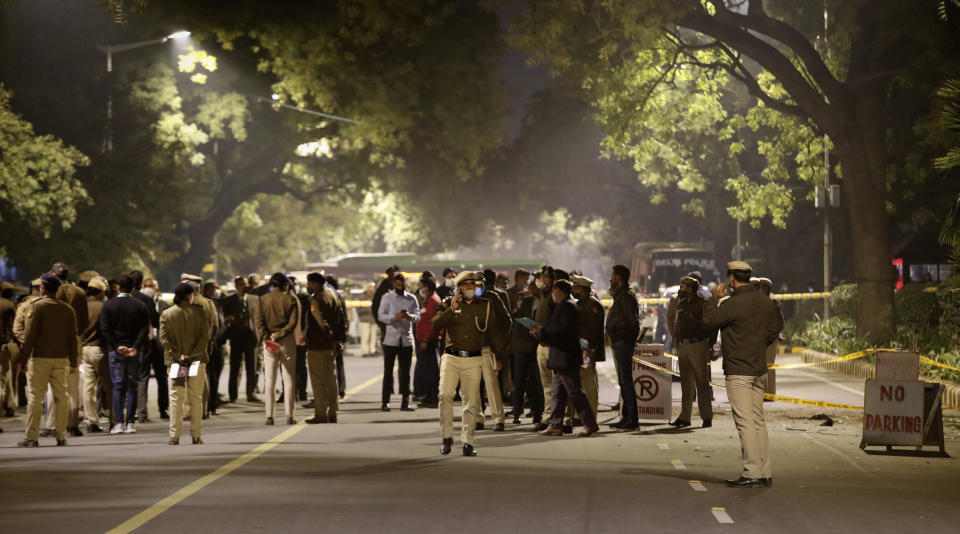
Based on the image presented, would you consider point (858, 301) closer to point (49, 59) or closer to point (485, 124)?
point (485, 124)

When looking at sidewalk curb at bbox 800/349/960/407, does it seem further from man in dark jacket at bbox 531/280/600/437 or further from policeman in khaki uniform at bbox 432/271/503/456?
policeman in khaki uniform at bbox 432/271/503/456

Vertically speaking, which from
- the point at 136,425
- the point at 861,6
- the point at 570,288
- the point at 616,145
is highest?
the point at 861,6

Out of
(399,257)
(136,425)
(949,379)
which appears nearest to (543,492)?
(136,425)

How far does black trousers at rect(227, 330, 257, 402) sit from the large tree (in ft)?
36.6

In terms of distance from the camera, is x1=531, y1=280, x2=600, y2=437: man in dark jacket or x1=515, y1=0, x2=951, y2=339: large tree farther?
x1=515, y1=0, x2=951, y2=339: large tree

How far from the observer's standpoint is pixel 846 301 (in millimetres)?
32062

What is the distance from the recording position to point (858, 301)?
1191 inches

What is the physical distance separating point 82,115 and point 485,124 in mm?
11437

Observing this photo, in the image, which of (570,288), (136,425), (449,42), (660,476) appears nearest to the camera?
(660,476)

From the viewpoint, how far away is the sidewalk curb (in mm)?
20312

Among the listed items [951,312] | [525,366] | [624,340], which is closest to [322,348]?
[525,366]

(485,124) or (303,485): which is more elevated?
(485,124)

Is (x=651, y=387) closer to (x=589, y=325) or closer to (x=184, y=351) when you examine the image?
(x=589, y=325)

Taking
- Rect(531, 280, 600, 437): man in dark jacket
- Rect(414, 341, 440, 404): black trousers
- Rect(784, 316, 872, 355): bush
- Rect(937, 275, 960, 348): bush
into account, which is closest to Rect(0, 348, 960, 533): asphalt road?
Rect(531, 280, 600, 437): man in dark jacket
